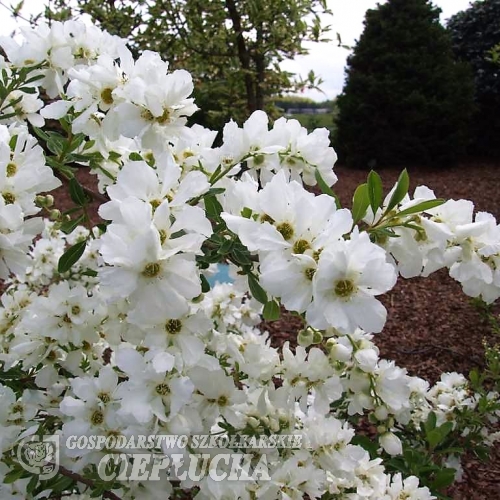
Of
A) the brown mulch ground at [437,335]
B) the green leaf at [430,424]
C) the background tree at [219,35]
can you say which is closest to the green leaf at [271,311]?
the green leaf at [430,424]

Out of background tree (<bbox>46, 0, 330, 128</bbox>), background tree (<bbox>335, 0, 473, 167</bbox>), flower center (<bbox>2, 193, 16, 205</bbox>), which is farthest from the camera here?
background tree (<bbox>335, 0, 473, 167</bbox>)

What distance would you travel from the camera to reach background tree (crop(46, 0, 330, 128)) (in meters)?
3.61

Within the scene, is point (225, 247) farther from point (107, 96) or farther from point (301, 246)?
point (107, 96)

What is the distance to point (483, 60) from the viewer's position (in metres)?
9.94

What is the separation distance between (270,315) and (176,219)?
29 cm

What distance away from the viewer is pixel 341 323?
0.77 m

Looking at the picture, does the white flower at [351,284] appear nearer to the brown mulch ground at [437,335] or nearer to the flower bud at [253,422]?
the flower bud at [253,422]

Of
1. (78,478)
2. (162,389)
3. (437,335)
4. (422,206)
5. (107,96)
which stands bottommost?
(437,335)

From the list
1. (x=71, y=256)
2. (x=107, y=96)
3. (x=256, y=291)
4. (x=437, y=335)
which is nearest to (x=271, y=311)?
(x=256, y=291)

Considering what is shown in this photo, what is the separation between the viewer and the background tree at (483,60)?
382 inches

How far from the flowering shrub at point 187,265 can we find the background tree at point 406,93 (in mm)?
8584

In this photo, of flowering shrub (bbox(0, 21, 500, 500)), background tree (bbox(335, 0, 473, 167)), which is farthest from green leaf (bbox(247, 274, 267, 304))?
background tree (bbox(335, 0, 473, 167))

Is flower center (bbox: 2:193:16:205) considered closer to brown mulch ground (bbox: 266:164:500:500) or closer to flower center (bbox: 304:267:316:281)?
flower center (bbox: 304:267:316:281)

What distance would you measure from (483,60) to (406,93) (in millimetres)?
1912
